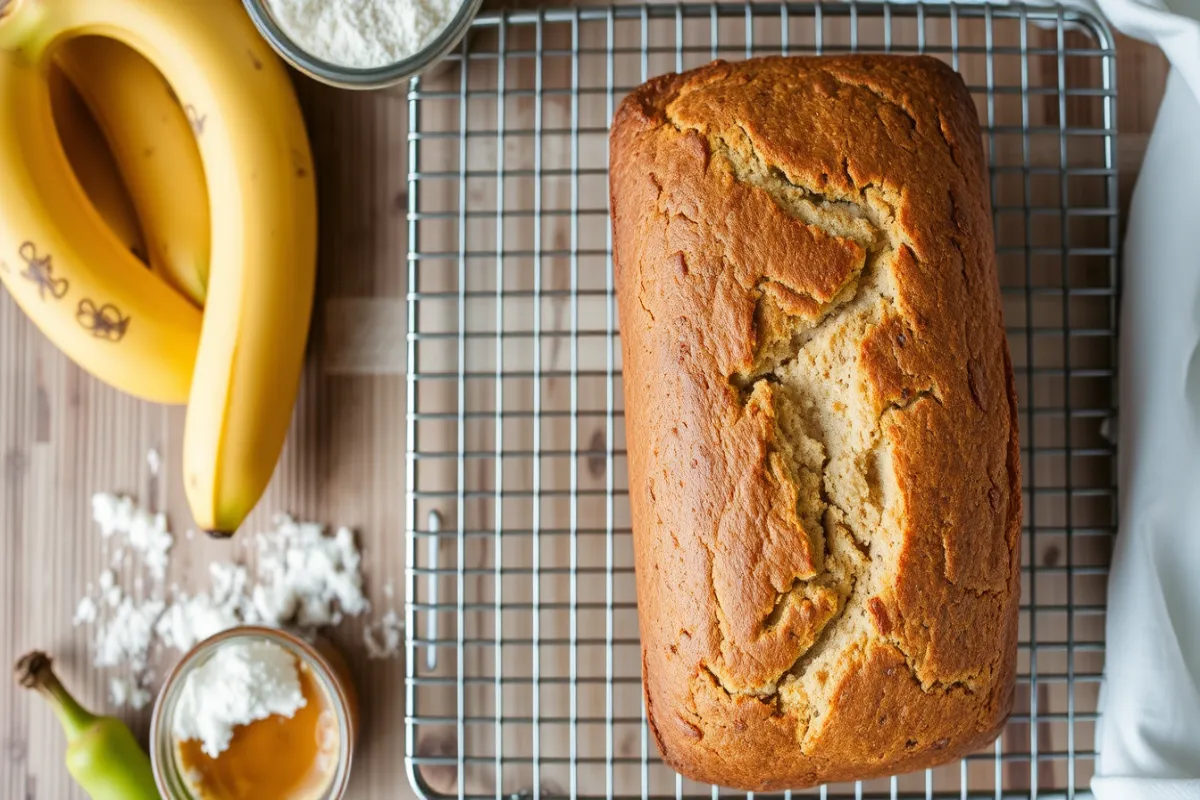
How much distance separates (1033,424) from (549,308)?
2.38ft

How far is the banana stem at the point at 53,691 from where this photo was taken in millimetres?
1389

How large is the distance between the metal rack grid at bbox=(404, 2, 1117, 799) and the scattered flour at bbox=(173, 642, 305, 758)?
0.63ft

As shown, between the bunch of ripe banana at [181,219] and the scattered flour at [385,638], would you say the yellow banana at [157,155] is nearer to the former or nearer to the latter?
the bunch of ripe banana at [181,219]

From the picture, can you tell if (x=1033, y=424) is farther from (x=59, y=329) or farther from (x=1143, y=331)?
(x=59, y=329)

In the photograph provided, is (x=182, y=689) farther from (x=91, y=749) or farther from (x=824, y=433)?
(x=824, y=433)

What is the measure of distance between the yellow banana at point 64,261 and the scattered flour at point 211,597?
0.25m

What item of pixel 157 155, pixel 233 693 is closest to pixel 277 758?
pixel 233 693

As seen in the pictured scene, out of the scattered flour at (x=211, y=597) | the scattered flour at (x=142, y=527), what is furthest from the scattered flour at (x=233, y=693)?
the scattered flour at (x=142, y=527)

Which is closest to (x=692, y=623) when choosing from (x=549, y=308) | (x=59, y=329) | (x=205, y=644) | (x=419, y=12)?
(x=549, y=308)

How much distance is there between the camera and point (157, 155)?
4.62ft

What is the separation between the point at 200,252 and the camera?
4.63ft

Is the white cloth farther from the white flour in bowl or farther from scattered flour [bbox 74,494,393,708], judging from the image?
scattered flour [bbox 74,494,393,708]

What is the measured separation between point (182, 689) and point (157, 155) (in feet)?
2.51

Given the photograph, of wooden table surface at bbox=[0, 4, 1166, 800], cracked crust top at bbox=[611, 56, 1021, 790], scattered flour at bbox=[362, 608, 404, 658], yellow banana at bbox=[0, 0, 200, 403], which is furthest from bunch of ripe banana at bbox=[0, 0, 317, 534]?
cracked crust top at bbox=[611, 56, 1021, 790]
